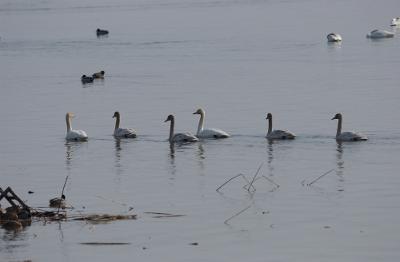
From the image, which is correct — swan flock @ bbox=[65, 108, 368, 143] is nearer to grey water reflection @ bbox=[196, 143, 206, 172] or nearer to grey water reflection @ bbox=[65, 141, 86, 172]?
grey water reflection @ bbox=[65, 141, 86, 172]

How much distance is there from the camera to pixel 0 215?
713 inches

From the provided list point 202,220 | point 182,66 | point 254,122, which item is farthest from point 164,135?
point 182,66

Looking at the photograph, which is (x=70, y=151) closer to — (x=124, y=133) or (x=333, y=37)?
(x=124, y=133)

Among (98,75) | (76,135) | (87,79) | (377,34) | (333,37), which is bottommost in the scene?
(76,135)

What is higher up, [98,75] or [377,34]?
[377,34]

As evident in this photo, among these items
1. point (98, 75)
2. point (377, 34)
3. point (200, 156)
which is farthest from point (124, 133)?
point (377, 34)

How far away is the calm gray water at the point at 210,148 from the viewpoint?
57.4 feet

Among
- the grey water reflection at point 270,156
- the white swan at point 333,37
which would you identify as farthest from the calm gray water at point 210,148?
the white swan at point 333,37

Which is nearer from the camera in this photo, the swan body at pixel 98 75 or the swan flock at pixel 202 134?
the swan flock at pixel 202 134

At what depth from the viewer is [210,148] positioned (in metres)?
27.0

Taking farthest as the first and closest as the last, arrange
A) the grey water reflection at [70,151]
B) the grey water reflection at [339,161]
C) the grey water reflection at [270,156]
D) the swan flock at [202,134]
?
the swan flock at [202,134] < the grey water reflection at [70,151] < the grey water reflection at [270,156] < the grey water reflection at [339,161]

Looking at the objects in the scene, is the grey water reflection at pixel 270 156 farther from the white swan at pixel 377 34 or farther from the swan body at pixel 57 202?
the white swan at pixel 377 34

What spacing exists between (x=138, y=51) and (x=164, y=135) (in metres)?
29.3

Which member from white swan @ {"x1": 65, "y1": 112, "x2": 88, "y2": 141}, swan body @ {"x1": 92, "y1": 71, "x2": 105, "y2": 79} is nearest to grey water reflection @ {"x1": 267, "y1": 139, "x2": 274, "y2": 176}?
white swan @ {"x1": 65, "y1": 112, "x2": 88, "y2": 141}
